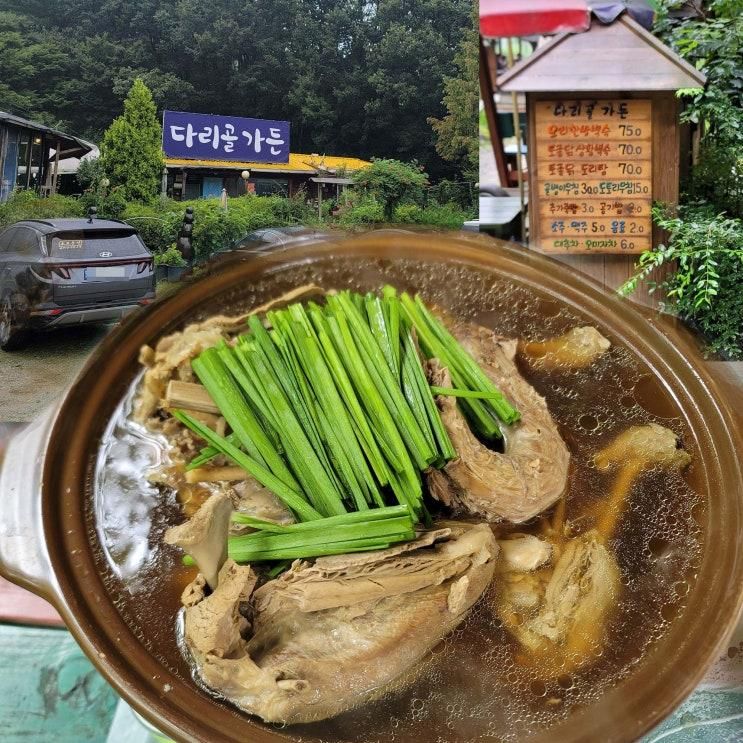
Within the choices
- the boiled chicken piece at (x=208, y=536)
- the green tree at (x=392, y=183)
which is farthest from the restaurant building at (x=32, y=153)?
the boiled chicken piece at (x=208, y=536)

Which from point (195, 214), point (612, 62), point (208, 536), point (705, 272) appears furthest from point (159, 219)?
point (705, 272)

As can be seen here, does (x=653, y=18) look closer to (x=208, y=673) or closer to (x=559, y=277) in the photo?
(x=559, y=277)

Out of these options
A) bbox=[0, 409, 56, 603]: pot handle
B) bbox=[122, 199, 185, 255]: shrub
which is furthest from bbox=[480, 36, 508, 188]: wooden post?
bbox=[0, 409, 56, 603]: pot handle

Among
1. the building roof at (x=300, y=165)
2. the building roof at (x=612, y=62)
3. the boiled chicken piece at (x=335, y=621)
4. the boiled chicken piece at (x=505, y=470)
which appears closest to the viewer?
the boiled chicken piece at (x=335, y=621)

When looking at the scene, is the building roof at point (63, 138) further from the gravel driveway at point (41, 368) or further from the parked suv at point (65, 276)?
the gravel driveway at point (41, 368)

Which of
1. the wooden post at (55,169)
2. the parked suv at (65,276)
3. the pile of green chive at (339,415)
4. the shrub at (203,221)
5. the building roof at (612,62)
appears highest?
the building roof at (612,62)

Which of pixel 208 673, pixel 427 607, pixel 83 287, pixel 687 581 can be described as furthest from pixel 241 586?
pixel 83 287

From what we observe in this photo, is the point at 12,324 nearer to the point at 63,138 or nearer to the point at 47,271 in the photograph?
the point at 47,271
